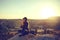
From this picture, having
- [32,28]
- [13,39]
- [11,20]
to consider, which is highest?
[11,20]

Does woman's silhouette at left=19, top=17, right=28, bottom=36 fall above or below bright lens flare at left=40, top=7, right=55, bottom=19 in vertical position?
below

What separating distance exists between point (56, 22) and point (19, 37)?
0.63 meters

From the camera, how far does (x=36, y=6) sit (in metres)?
2.01

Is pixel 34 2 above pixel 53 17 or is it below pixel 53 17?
above

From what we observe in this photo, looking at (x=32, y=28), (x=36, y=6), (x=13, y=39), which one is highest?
(x=36, y=6)

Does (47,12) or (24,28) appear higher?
(47,12)

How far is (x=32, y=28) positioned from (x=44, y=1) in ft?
1.58

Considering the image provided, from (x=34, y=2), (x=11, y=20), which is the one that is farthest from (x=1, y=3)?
(x=34, y=2)

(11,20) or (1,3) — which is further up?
(1,3)

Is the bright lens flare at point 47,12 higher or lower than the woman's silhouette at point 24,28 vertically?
higher

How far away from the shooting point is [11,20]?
196cm

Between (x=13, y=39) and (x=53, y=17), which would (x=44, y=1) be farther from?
(x=13, y=39)

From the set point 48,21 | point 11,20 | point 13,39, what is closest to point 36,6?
point 48,21

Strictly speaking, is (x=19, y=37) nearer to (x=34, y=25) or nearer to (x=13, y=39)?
(x=13, y=39)
